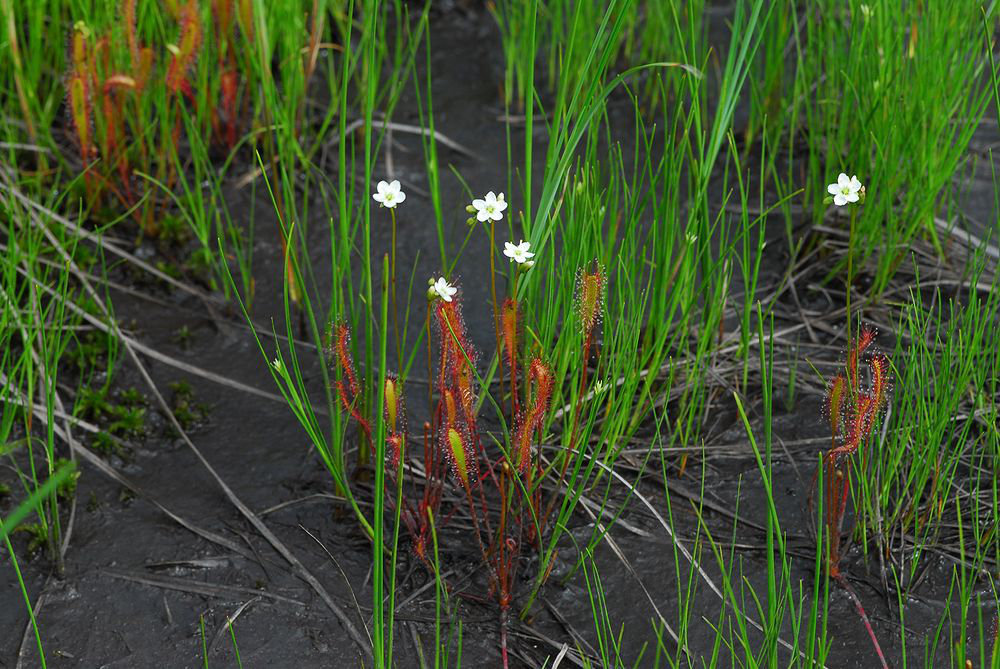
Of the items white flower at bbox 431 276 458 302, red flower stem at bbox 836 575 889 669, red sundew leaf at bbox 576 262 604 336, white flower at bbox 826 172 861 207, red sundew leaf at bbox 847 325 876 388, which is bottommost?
red flower stem at bbox 836 575 889 669

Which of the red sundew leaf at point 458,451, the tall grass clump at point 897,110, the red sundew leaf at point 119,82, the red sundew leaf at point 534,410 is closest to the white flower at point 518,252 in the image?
the red sundew leaf at point 534,410

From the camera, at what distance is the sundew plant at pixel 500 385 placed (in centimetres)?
172

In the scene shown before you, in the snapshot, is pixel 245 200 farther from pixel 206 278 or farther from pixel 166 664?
pixel 166 664

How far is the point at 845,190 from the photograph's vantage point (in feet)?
6.00

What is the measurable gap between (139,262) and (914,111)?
5.74 feet

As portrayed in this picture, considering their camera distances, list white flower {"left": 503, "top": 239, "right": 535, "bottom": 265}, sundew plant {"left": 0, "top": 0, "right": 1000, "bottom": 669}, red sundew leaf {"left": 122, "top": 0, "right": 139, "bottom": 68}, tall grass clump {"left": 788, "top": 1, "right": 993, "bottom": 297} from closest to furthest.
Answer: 1. white flower {"left": 503, "top": 239, "right": 535, "bottom": 265}
2. sundew plant {"left": 0, "top": 0, "right": 1000, "bottom": 669}
3. tall grass clump {"left": 788, "top": 1, "right": 993, "bottom": 297}
4. red sundew leaf {"left": 122, "top": 0, "right": 139, "bottom": 68}

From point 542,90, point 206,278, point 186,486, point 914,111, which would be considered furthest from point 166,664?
point 542,90

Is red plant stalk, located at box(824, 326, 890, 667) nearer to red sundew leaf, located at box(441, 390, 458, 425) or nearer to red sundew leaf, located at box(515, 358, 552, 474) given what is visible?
red sundew leaf, located at box(515, 358, 552, 474)

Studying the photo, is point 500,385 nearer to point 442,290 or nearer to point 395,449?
point 395,449

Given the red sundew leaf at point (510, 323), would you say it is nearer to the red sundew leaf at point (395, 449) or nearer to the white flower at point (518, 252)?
the white flower at point (518, 252)

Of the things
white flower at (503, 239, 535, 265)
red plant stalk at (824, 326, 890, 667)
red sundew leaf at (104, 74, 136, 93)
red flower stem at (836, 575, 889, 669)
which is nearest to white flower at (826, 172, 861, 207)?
red plant stalk at (824, 326, 890, 667)

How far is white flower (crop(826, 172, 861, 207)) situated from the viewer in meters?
1.75

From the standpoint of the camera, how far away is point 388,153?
116 inches

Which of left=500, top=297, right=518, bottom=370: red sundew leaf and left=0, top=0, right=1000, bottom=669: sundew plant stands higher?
left=500, top=297, right=518, bottom=370: red sundew leaf
